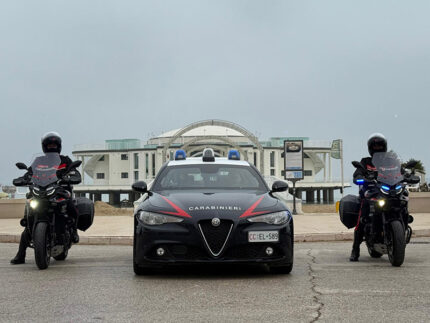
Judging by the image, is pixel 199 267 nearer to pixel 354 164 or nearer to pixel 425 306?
pixel 354 164

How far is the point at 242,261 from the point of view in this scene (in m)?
8.12

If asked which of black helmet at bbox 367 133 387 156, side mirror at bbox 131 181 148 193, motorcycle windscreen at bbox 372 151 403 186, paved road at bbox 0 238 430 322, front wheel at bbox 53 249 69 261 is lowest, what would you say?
front wheel at bbox 53 249 69 261

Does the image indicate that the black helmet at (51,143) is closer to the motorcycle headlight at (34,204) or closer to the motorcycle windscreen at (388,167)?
the motorcycle headlight at (34,204)

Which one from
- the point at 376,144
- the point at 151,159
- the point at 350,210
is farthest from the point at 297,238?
the point at 151,159

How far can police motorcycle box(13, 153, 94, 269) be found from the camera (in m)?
9.29

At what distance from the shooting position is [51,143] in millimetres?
10227

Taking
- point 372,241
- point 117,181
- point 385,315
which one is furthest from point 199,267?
point 117,181

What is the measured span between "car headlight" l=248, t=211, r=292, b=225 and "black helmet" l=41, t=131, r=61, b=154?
11.3ft

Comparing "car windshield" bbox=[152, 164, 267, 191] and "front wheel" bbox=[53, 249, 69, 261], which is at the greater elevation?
"car windshield" bbox=[152, 164, 267, 191]

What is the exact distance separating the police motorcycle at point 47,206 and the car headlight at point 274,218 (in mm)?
2801

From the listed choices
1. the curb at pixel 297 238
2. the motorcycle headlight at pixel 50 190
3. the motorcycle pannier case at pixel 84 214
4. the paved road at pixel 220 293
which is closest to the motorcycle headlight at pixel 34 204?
the motorcycle headlight at pixel 50 190

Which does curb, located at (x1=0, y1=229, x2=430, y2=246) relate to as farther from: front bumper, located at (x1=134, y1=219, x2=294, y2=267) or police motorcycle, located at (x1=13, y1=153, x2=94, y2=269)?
front bumper, located at (x1=134, y1=219, x2=294, y2=267)

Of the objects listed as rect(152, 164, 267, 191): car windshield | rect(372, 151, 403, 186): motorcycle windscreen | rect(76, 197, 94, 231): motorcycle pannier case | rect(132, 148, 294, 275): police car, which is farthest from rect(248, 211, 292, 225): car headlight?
rect(76, 197, 94, 231): motorcycle pannier case

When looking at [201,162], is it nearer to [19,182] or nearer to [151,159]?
[19,182]
